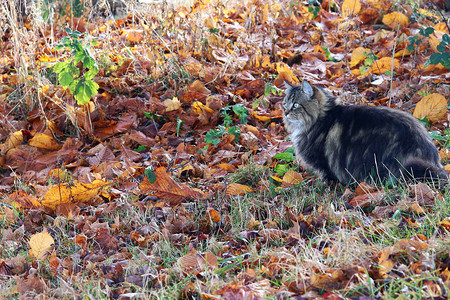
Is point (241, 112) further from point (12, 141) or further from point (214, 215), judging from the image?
point (12, 141)

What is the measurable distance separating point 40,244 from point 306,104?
7.58 feet

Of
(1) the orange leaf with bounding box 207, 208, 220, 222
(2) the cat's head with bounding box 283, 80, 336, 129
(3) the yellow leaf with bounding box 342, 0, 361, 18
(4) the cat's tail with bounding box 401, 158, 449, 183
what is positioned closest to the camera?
(4) the cat's tail with bounding box 401, 158, 449, 183

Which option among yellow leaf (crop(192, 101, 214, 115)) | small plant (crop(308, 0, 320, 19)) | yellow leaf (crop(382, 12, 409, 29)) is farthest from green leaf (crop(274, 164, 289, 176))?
small plant (crop(308, 0, 320, 19))

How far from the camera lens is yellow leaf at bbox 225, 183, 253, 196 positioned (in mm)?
4066

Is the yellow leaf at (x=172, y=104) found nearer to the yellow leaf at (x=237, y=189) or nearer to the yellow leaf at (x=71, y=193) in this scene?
the yellow leaf at (x=71, y=193)

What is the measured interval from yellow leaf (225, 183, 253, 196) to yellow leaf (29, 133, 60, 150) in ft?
7.41

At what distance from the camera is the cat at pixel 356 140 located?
376cm

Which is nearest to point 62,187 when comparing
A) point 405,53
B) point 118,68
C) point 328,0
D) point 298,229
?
point 298,229

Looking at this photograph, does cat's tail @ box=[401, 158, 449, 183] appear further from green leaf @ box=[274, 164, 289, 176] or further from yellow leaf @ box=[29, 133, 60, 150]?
yellow leaf @ box=[29, 133, 60, 150]

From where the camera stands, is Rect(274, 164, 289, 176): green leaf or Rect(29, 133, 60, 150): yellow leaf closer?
Rect(274, 164, 289, 176): green leaf

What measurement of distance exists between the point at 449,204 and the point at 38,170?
12.2ft

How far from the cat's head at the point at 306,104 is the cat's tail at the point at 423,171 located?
0.88m

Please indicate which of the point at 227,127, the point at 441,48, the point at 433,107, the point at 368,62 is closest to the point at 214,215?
the point at 227,127

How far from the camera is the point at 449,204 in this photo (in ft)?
10.4
